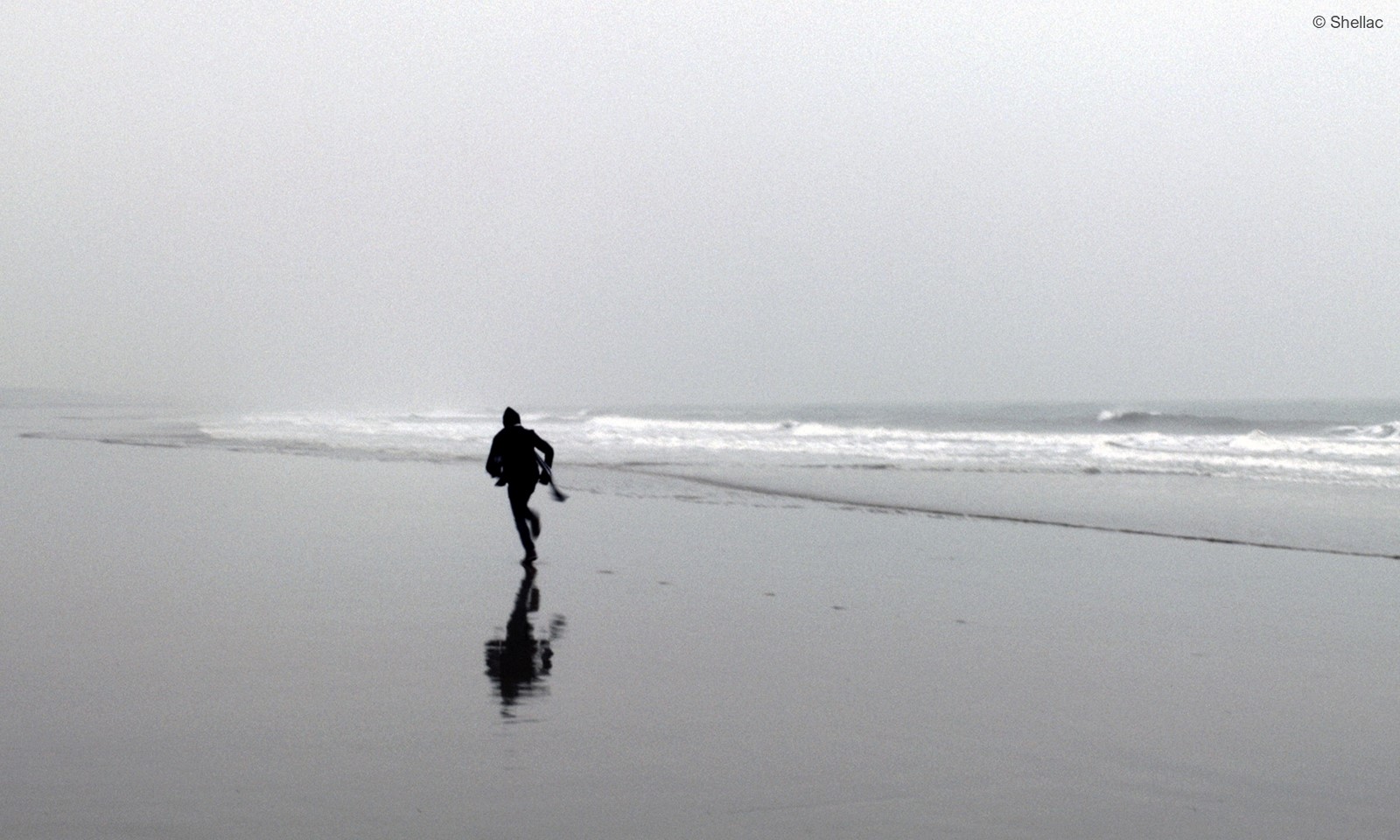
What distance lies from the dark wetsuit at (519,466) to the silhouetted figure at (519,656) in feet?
8.71

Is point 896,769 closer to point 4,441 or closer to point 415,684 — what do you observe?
point 415,684

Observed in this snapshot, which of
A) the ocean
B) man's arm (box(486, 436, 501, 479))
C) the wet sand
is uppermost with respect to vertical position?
man's arm (box(486, 436, 501, 479))

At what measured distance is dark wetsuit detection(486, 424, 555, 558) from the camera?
1102 centimetres

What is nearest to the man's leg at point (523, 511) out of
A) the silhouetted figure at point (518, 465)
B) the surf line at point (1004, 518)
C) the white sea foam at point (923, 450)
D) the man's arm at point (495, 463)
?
the silhouetted figure at point (518, 465)

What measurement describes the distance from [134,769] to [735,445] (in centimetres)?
2888

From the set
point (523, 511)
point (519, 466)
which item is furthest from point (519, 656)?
point (519, 466)

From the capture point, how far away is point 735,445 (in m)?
33.2

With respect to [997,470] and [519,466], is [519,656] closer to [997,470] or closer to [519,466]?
[519,466]

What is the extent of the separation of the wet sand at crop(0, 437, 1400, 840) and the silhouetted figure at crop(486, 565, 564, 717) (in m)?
0.04

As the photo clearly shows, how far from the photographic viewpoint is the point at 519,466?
11203mm

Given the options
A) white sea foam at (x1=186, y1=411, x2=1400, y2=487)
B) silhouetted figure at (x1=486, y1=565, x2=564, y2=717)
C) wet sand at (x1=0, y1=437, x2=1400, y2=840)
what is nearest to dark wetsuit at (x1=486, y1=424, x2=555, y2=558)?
wet sand at (x1=0, y1=437, x2=1400, y2=840)

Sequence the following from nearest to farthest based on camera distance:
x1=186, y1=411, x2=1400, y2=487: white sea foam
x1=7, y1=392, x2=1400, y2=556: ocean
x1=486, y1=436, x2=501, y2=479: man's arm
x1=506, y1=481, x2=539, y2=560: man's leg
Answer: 1. x1=506, y1=481, x2=539, y2=560: man's leg
2. x1=486, y1=436, x2=501, y2=479: man's arm
3. x1=7, y1=392, x2=1400, y2=556: ocean
4. x1=186, y1=411, x2=1400, y2=487: white sea foam

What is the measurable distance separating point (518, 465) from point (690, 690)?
5540 mm

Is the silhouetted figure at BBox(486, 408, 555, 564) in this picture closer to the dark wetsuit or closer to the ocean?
the dark wetsuit
